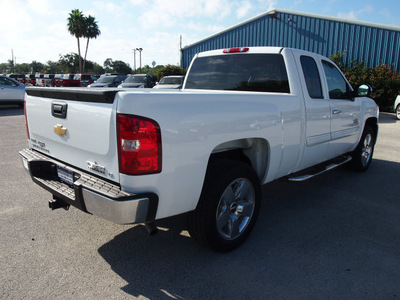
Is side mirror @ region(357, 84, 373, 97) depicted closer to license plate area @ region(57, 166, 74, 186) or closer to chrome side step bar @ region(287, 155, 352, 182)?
chrome side step bar @ region(287, 155, 352, 182)

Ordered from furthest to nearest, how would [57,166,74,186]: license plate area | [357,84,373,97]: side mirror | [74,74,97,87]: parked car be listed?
[74,74,97,87]: parked car < [357,84,373,97]: side mirror < [57,166,74,186]: license plate area

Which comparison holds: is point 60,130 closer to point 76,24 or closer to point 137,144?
point 137,144

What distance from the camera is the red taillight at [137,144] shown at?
2.21m

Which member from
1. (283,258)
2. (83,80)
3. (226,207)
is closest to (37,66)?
(83,80)

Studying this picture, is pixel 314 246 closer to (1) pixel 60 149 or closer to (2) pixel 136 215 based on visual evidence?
(2) pixel 136 215

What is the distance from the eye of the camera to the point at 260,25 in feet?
67.8

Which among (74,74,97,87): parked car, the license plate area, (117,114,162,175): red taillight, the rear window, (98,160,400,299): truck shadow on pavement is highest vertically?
(74,74,97,87): parked car

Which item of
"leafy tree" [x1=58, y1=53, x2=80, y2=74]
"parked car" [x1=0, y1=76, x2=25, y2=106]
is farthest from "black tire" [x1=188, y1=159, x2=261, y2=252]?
"leafy tree" [x1=58, y1=53, x2=80, y2=74]

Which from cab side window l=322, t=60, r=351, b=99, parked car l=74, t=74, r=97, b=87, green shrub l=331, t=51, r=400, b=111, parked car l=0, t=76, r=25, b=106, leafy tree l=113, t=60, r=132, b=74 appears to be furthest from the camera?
leafy tree l=113, t=60, r=132, b=74

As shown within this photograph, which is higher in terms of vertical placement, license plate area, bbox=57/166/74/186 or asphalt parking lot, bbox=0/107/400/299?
license plate area, bbox=57/166/74/186

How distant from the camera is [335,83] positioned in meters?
4.73

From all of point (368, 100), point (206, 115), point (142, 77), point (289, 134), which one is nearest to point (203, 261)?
point (206, 115)

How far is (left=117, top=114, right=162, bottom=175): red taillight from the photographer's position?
2.21 metres

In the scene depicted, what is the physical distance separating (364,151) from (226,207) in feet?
12.9
